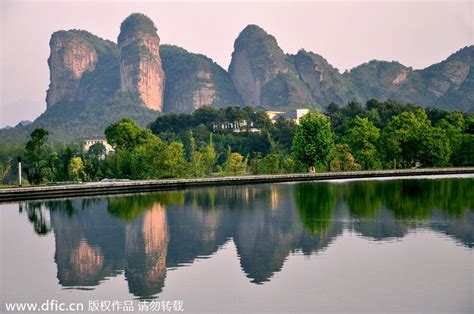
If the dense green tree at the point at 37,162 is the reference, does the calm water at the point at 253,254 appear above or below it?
below

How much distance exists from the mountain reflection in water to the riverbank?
4.04m

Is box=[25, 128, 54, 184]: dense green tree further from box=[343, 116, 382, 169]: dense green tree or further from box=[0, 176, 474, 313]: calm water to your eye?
box=[343, 116, 382, 169]: dense green tree

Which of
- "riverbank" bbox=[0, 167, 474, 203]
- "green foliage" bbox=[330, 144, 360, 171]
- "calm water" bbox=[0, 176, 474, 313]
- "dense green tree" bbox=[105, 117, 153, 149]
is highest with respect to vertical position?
"dense green tree" bbox=[105, 117, 153, 149]

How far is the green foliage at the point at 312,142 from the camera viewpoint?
2997 inches

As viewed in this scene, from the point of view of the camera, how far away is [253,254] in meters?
25.7

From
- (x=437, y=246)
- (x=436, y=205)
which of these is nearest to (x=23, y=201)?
(x=436, y=205)

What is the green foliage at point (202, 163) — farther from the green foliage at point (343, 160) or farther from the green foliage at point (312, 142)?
the green foliage at point (343, 160)

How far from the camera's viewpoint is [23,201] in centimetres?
5044

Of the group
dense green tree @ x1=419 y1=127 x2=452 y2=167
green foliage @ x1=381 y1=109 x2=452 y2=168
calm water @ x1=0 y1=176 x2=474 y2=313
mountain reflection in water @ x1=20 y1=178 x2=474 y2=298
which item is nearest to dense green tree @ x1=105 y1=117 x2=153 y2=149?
mountain reflection in water @ x1=20 y1=178 x2=474 y2=298

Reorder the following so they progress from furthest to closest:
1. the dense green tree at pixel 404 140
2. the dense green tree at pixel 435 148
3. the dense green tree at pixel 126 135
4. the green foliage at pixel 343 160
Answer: the dense green tree at pixel 404 140 < the dense green tree at pixel 435 148 < the green foliage at pixel 343 160 < the dense green tree at pixel 126 135

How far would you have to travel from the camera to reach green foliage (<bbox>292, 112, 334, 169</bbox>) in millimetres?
76125

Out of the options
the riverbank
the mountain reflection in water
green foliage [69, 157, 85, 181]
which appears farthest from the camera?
green foliage [69, 157, 85, 181]

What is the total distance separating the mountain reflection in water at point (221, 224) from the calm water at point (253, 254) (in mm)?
87

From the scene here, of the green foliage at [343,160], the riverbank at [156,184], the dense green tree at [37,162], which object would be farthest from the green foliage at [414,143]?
the dense green tree at [37,162]
